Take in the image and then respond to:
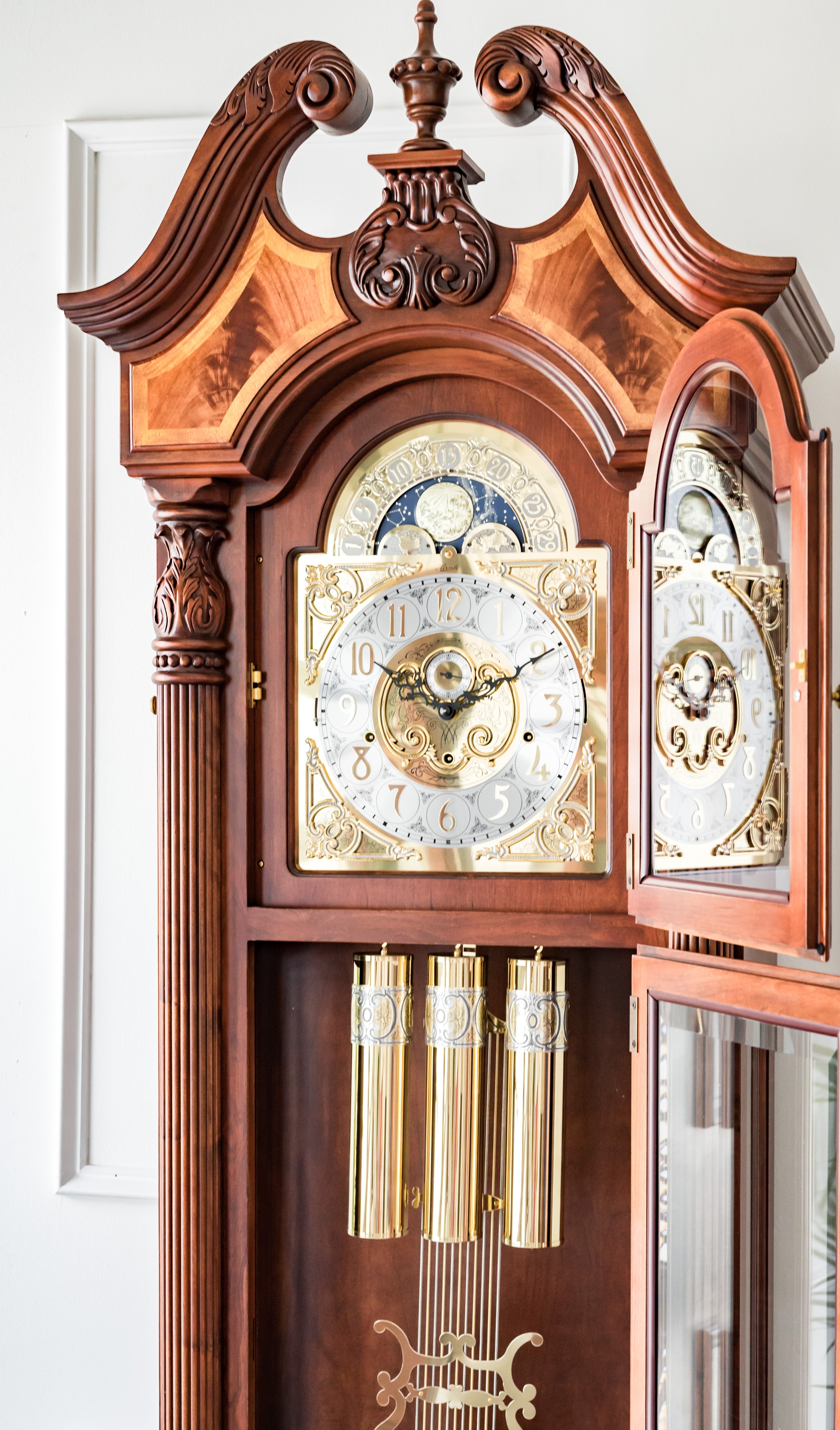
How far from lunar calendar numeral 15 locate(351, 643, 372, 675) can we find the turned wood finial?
499mm

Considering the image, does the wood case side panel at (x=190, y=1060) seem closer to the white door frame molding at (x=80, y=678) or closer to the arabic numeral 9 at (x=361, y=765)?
the arabic numeral 9 at (x=361, y=765)

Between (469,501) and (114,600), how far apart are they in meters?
0.71

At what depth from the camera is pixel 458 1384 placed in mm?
1376

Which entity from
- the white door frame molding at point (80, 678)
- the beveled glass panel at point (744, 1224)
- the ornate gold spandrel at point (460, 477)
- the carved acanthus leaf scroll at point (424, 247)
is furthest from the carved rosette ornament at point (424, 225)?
the beveled glass panel at point (744, 1224)

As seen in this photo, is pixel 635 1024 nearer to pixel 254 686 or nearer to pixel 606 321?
pixel 254 686

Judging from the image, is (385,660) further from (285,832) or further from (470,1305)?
(470,1305)

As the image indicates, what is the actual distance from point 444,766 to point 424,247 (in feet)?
1.80

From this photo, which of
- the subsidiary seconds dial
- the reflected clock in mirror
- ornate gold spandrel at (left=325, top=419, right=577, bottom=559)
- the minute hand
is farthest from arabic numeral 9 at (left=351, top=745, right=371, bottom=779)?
the reflected clock in mirror

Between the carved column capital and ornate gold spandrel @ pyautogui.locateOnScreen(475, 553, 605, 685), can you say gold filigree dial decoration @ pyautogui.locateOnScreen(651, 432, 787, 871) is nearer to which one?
ornate gold spandrel @ pyautogui.locateOnScreen(475, 553, 605, 685)

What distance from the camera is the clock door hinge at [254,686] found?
1.38m

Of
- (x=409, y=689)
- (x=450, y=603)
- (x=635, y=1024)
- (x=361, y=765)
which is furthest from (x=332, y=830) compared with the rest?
(x=635, y=1024)

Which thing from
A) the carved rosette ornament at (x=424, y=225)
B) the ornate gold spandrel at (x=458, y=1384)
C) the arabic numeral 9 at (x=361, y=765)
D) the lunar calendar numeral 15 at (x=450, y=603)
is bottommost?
the ornate gold spandrel at (x=458, y=1384)

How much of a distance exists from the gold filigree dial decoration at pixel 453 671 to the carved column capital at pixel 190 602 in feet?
0.30

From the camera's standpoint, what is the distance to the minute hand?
52.7 inches
